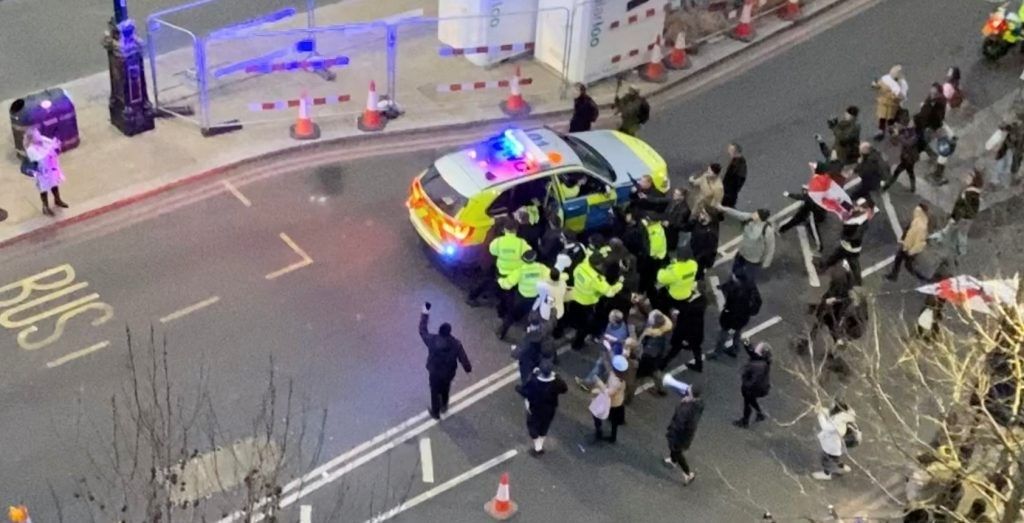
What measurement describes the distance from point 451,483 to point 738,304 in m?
4.08

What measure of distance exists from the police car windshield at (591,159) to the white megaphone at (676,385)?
10.6ft

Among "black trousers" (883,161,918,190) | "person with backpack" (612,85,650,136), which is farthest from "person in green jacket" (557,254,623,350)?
"black trousers" (883,161,918,190)

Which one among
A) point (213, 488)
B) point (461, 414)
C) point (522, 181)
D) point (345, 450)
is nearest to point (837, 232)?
point (522, 181)

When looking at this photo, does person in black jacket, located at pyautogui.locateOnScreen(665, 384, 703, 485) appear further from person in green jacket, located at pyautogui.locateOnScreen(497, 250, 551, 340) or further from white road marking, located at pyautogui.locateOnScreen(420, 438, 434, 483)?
white road marking, located at pyautogui.locateOnScreen(420, 438, 434, 483)

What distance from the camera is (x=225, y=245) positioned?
58.6 ft

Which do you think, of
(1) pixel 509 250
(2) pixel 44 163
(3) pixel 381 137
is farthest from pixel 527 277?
(2) pixel 44 163

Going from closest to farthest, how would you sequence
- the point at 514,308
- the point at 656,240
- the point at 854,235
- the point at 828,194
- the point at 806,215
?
the point at 514,308, the point at 656,240, the point at 854,235, the point at 828,194, the point at 806,215

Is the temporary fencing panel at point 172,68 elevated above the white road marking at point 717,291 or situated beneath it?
elevated above

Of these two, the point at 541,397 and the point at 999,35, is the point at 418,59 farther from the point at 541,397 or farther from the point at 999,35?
the point at 999,35

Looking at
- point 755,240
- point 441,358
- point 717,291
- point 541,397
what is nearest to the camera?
point 541,397

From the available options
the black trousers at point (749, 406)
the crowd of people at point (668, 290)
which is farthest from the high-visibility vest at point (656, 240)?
the black trousers at point (749, 406)

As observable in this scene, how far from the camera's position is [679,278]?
606 inches

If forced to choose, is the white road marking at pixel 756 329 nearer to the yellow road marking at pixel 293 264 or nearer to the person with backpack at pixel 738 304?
the person with backpack at pixel 738 304

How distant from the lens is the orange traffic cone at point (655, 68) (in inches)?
877
